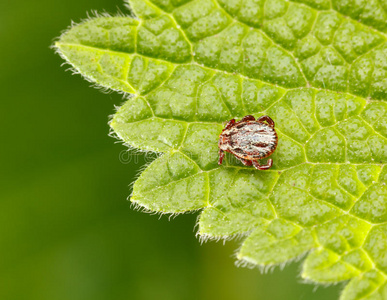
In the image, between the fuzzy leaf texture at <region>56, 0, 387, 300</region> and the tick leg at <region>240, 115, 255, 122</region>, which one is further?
the tick leg at <region>240, 115, 255, 122</region>

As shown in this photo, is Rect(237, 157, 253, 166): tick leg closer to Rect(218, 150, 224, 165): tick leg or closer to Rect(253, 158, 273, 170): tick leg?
Rect(253, 158, 273, 170): tick leg

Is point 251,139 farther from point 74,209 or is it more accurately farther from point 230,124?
point 74,209

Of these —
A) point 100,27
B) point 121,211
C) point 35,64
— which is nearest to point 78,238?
point 121,211

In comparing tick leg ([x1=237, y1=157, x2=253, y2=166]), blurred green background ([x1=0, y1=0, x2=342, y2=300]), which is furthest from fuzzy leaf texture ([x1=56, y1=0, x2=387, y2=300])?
blurred green background ([x1=0, y1=0, x2=342, y2=300])

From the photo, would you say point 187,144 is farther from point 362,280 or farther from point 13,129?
point 13,129

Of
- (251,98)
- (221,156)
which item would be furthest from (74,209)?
(251,98)

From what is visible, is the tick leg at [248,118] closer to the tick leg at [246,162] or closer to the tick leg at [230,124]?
the tick leg at [230,124]
